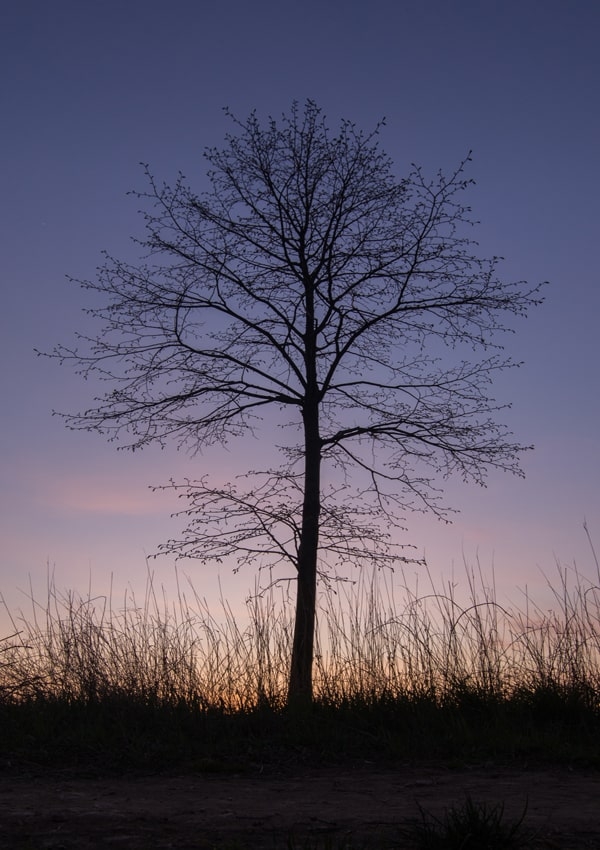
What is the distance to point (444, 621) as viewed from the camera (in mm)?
8469

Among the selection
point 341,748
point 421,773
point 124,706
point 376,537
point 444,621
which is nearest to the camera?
point 421,773

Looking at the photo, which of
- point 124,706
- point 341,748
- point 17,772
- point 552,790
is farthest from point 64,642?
point 552,790

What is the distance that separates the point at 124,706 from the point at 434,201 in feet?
21.9

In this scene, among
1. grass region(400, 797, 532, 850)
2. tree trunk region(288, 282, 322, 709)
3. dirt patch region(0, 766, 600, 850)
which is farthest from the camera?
tree trunk region(288, 282, 322, 709)

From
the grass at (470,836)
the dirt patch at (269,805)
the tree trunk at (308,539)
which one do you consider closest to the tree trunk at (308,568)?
the tree trunk at (308,539)

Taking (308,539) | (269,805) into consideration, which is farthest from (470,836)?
(308,539)

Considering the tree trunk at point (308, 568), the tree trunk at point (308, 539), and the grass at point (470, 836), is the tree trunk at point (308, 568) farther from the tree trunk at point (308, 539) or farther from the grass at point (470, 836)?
the grass at point (470, 836)

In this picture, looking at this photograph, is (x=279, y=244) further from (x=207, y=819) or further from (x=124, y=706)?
(x=207, y=819)

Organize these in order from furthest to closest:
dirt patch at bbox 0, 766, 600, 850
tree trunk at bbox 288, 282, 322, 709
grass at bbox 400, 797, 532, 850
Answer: tree trunk at bbox 288, 282, 322, 709, dirt patch at bbox 0, 766, 600, 850, grass at bbox 400, 797, 532, 850

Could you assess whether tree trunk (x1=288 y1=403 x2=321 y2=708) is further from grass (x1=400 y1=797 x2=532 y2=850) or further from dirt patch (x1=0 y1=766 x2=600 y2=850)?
grass (x1=400 y1=797 x2=532 y2=850)

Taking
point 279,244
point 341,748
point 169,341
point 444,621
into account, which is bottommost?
point 341,748

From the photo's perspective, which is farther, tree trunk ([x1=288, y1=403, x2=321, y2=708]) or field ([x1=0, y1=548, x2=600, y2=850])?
tree trunk ([x1=288, y1=403, x2=321, y2=708])

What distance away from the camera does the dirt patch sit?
14.2 ft

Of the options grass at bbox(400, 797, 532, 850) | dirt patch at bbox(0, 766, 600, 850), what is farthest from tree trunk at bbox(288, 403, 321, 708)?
grass at bbox(400, 797, 532, 850)
